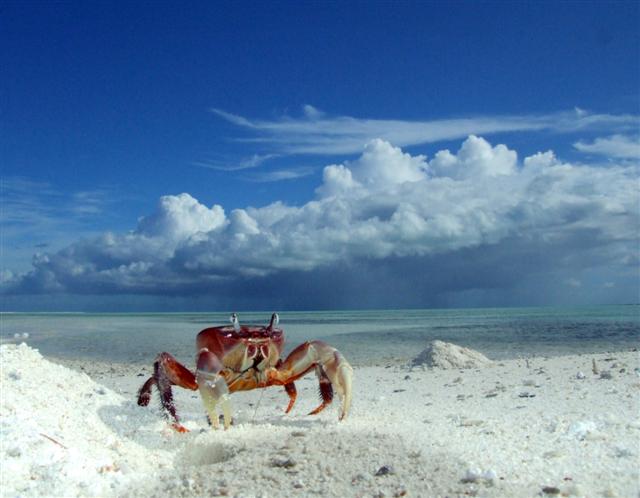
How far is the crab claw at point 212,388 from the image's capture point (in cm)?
596

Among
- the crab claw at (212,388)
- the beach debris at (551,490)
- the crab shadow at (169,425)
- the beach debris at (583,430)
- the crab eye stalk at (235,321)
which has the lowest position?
the crab shadow at (169,425)

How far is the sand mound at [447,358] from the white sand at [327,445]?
160 inches

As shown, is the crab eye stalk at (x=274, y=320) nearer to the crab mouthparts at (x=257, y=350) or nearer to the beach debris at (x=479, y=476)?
the crab mouthparts at (x=257, y=350)

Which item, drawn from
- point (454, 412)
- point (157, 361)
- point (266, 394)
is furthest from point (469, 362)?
point (157, 361)

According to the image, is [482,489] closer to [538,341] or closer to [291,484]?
[291,484]

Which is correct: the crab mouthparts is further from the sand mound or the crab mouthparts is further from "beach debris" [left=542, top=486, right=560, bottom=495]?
the sand mound

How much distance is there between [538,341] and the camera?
20.9 m

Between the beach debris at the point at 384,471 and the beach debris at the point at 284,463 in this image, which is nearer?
the beach debris at the point at 384,471

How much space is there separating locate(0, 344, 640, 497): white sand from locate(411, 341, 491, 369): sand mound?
407cm

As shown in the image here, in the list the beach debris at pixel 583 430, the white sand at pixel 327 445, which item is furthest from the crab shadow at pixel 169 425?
the beach debris at pixel 583 430

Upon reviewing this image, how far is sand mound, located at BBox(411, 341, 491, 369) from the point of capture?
1226cm

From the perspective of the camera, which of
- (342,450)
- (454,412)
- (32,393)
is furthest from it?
(454,412)

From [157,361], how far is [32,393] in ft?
4.75

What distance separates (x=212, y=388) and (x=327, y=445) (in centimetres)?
135
